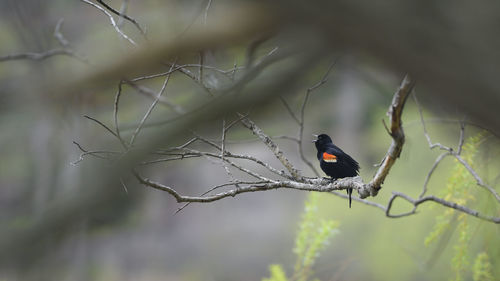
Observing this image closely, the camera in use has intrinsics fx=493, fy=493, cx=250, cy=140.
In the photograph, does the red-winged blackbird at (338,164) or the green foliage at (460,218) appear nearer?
the green foliage at (460,218)

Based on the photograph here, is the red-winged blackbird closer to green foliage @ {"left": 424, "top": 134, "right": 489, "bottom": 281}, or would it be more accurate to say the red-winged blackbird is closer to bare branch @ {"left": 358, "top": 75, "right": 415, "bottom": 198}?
green foliage @ {"left": 424, "top": 134, "right": 489, "bottom": 281}

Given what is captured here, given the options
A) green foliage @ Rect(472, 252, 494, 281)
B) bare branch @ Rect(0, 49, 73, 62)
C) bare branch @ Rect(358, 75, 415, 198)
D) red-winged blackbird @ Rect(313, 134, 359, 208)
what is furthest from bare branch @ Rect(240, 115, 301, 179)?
green foliage @ Rect(472, 252, 494, 281)

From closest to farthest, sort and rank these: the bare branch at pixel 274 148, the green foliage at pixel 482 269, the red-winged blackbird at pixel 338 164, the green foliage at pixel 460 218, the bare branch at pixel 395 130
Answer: the bare branch at pixel 395 130
the bare branch at pixel 274 148
the green foliage at pixel 460 218
the green foliage at pixel 482 269
the red-winged blackbird at pixel 338 164

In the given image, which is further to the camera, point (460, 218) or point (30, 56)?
point (460, 218)

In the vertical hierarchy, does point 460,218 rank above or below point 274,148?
below

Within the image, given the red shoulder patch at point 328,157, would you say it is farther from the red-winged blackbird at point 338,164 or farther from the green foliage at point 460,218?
the green foliage at point 460,218

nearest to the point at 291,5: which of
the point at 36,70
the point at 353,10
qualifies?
the point at 353,10

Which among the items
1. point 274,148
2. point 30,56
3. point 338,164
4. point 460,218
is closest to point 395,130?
point 30,56

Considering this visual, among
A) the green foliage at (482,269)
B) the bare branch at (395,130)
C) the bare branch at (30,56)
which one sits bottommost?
the green foliage at (482,269)

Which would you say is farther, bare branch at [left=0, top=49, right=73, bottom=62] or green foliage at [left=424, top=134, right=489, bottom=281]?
green foliage at [left=424, top=134, right=489, bottom=281]

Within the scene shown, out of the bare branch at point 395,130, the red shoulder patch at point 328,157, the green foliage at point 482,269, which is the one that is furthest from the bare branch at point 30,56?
the green foliage at point 482,269

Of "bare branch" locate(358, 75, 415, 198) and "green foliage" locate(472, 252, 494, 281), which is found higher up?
"bare branch" locate(358, 75, 415, 198)

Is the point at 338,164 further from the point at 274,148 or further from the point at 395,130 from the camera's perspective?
the point at 395,130

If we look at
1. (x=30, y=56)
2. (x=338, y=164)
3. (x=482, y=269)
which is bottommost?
(x=482, y=269)
